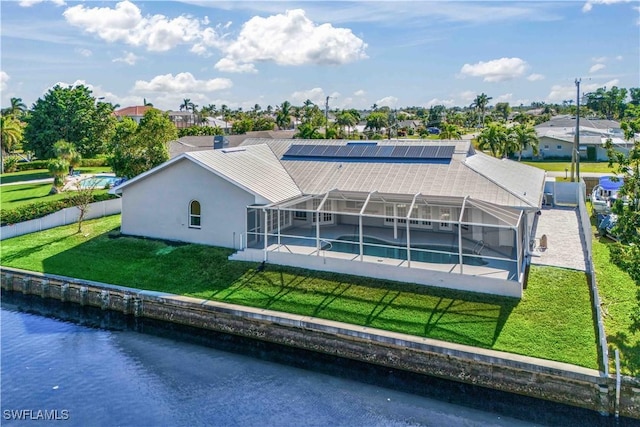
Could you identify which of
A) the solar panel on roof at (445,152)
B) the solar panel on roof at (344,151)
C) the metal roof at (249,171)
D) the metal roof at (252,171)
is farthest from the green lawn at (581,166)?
the metal roof at (249,171)

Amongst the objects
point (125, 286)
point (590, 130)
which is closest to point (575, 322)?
point (125, 286)

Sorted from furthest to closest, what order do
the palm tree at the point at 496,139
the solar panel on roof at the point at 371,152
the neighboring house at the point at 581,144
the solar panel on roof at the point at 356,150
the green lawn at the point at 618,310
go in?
the neighboring house at the point at 581,144
the palm tree at the point at 496,139
the solar panel on roof at the point at 356,150
the solar panel on roof at the point at 371,152
the green lawn at the point at 618,310

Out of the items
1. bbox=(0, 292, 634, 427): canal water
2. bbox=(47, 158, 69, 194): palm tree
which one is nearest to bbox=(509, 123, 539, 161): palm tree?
bbox=(0, 292, 634, 427): canal water

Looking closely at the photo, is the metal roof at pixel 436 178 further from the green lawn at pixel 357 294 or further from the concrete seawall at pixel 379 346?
the concrete seawall at pixel 379 346

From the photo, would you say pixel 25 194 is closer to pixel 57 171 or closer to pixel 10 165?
pixel 57 171

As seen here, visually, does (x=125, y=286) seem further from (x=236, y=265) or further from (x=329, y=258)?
A: (x=329, y=258)

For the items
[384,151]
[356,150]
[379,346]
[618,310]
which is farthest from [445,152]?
[379,346]
